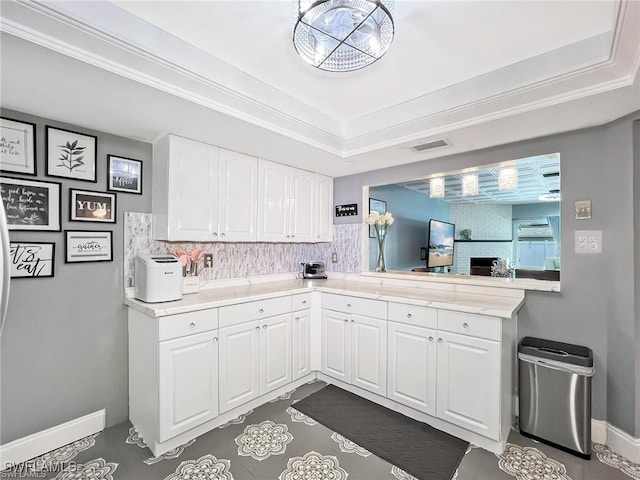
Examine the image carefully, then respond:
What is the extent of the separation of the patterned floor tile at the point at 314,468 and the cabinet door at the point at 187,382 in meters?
0.71

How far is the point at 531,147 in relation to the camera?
2.42 metres

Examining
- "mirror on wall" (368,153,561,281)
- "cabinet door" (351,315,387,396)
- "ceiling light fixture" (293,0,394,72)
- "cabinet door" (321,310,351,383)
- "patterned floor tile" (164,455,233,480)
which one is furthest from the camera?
"mirror on wall" (368,153,561,281)

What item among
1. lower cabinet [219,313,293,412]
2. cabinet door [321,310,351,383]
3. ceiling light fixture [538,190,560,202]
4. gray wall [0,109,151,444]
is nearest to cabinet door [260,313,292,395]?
lower cabinet [219,313,293,412]

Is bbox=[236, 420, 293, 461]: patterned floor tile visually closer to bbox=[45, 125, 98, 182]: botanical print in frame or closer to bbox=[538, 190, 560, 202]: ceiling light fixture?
bbox=[45, 125, 98, 182]: botanical print in frame

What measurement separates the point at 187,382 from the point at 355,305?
1.43m

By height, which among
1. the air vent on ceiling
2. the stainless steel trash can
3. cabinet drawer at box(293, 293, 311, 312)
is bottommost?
the stainless steel trash can

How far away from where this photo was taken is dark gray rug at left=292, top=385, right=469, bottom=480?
191 cm

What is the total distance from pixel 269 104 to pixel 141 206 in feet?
4.30

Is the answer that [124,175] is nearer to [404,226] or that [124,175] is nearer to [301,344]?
[301,344]

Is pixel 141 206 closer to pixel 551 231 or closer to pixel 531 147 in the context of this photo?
pixel 531 147

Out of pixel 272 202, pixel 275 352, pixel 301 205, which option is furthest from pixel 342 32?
pixel 275 352

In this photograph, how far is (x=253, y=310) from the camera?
8.23 feet

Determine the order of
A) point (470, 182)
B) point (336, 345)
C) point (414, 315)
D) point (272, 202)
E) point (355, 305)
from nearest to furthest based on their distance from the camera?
point (414, 315) < point (355, 305) < point (336, 345) < point (272, 202) < point (470, 182)

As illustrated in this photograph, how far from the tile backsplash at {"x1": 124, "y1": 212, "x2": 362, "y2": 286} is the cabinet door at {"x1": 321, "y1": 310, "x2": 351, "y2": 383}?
828mm
